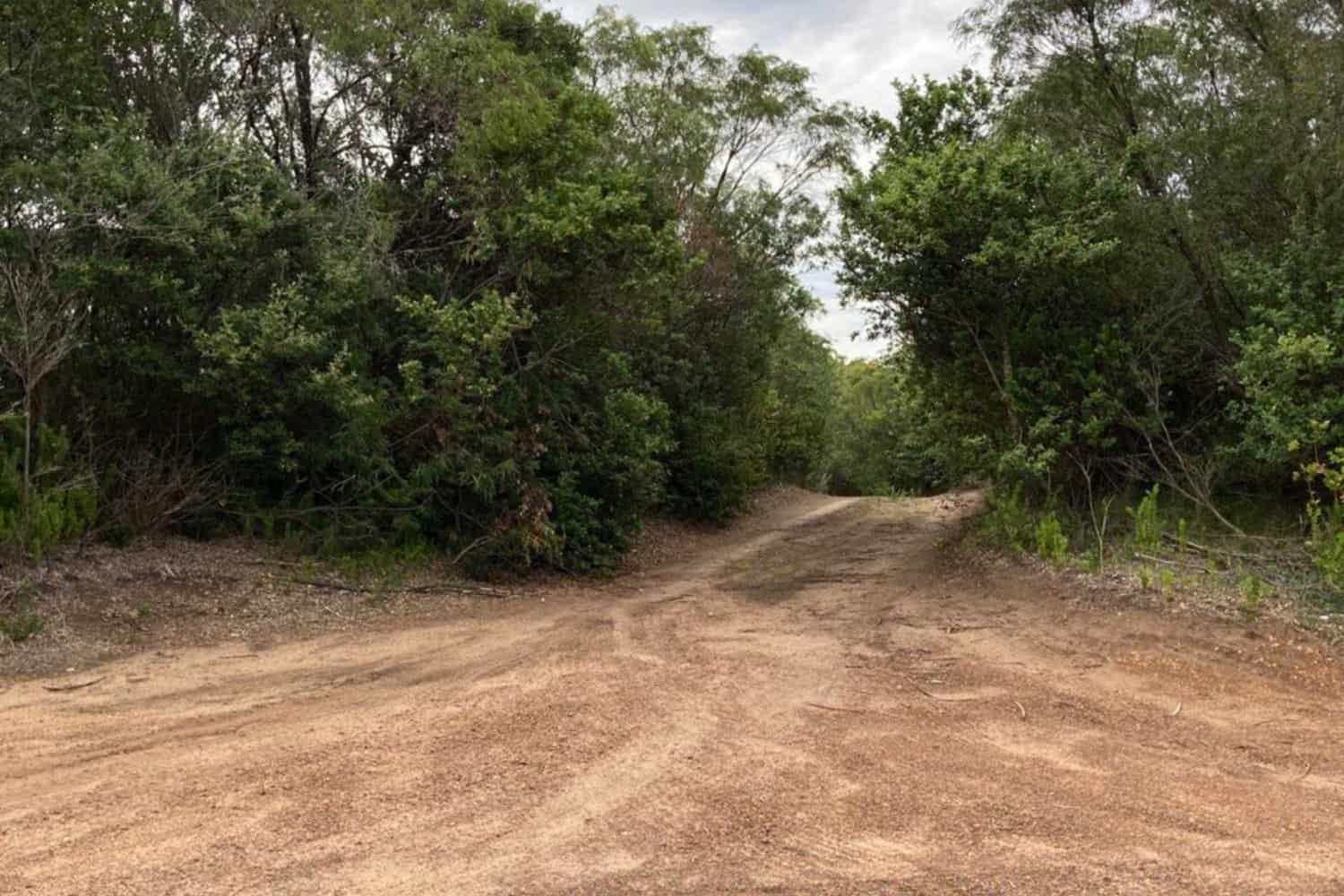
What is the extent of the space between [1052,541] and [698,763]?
680cm

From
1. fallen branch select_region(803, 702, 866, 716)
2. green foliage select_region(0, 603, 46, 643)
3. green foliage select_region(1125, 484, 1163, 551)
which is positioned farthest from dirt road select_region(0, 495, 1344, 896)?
green foliage select_region(1125, 484, 1163, 551)

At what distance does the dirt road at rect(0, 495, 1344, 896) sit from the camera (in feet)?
11.7

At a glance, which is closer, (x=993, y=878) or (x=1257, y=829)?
(x=993, y=878)

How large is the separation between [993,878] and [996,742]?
6.13 ft

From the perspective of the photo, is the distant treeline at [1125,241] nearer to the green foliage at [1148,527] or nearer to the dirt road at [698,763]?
the green foliage at [1148,527]

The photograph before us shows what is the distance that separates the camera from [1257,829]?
4.00 m

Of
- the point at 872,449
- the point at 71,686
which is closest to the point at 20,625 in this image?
the point at 71,686

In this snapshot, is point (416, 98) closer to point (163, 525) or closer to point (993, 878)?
point (163, 525)

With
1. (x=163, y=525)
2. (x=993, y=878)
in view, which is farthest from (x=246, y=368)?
(x=993, y=878)

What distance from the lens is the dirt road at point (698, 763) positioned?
3557mm

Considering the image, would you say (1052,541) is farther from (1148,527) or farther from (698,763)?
(698,763)

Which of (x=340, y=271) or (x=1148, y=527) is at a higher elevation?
(x=340, y=271)

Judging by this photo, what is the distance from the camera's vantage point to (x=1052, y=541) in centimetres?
1014

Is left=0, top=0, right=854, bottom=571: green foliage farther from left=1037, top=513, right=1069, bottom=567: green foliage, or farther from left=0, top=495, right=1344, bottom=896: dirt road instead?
left=1037, top=513, right=1069, bottom=567: green foliage
